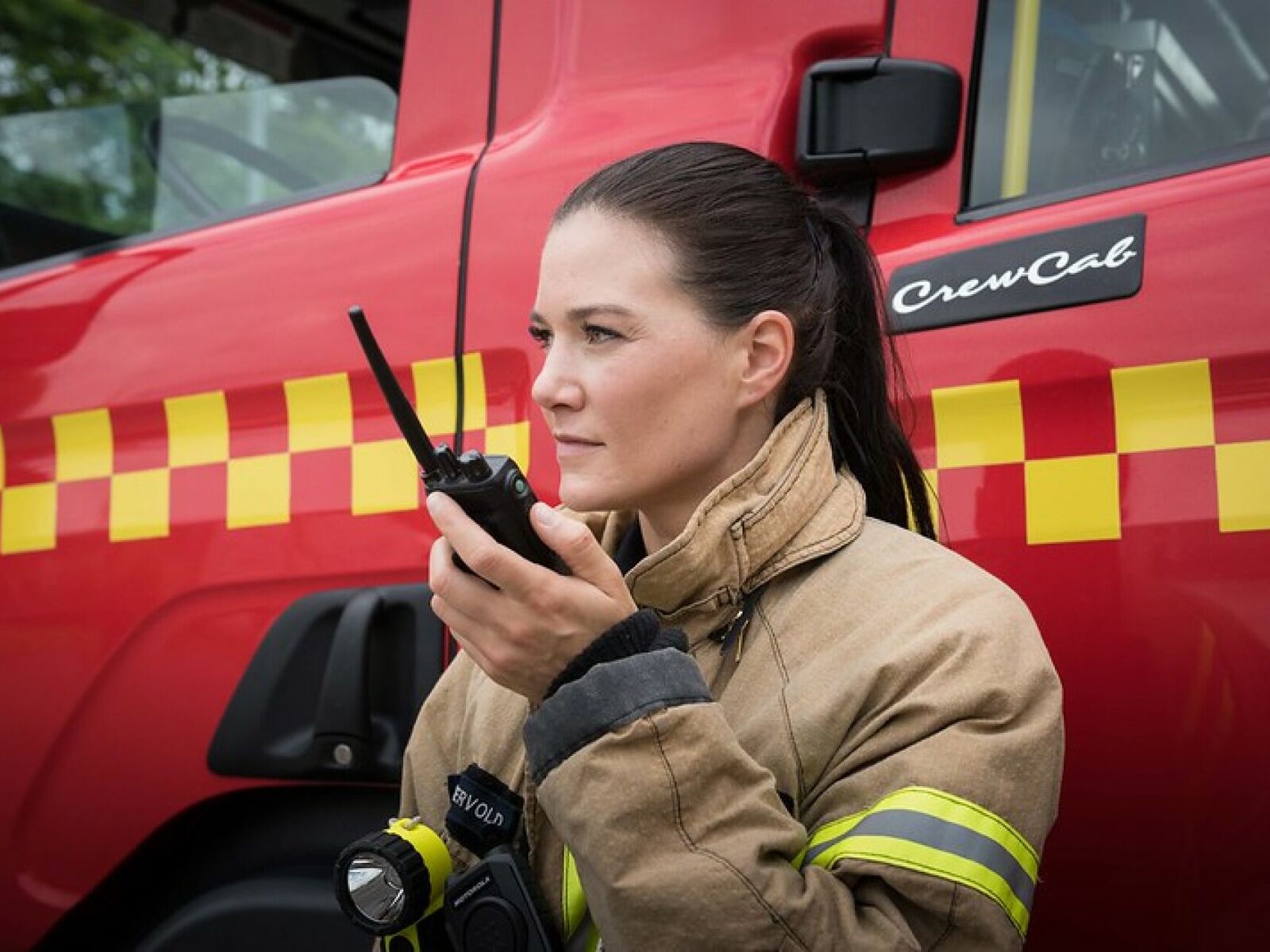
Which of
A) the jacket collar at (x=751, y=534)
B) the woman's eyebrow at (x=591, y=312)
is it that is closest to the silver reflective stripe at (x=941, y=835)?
the jacket collar at (x=751, y=534)

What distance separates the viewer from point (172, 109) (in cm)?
216

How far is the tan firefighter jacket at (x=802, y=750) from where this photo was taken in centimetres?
105

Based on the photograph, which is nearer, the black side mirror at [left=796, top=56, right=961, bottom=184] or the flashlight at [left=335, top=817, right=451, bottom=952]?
the flashlight at [left=335, top=817, right=451, bottom=952]

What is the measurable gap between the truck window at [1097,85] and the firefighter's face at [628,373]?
427mm

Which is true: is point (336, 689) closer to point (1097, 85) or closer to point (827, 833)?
point (827, 833)

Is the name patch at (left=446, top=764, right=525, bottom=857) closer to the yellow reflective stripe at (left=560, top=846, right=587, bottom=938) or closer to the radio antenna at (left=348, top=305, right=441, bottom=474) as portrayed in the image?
the yellow reflective stripe at (left=560, top=846, right=587, bottom=938)

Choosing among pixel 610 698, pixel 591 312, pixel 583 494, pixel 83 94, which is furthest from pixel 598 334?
pixel 83 94

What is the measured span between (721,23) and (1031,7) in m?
0.34

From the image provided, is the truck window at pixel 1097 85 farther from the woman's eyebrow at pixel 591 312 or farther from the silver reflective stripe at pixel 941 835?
the silver reflective stripe at pixel 941 835

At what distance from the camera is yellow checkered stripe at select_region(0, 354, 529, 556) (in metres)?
1.69

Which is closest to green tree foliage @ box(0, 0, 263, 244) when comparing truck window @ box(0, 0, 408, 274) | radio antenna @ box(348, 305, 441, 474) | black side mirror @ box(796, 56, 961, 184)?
truck window @ box(0, 0, 408, 274)

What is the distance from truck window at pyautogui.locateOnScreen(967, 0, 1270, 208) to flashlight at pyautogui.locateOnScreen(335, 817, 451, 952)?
33.8 inches

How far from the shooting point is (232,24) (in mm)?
2148

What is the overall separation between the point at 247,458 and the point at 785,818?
93 cm
